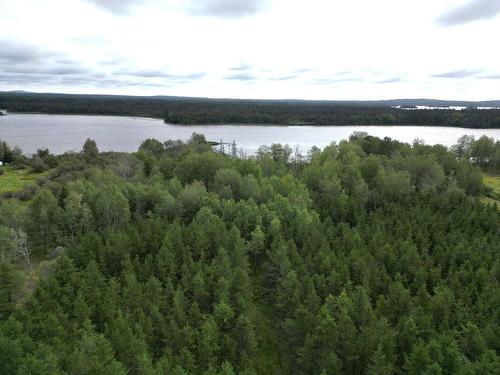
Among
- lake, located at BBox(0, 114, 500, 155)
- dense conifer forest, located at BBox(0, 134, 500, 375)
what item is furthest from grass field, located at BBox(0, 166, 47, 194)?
lake, located at BBox(0, 114, 500, 155)

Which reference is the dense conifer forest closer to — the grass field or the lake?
the grass field

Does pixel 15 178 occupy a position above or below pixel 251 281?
above

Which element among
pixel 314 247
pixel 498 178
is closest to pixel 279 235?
pixel 314 247

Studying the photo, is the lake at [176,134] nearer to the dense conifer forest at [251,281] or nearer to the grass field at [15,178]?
the grass field at [15,178]

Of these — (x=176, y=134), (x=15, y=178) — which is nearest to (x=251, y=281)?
(x=15, y=178)

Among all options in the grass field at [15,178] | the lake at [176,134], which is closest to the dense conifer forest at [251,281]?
the grass field at [15,178]

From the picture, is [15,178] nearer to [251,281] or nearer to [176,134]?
[251,281]
